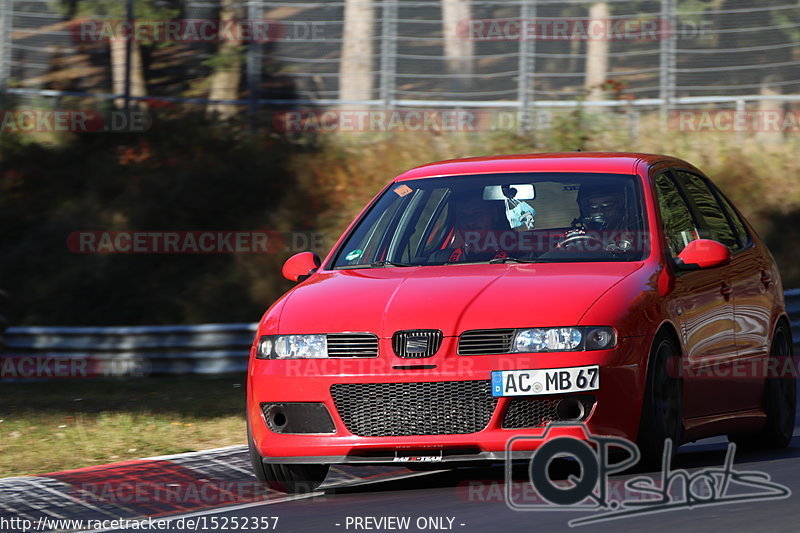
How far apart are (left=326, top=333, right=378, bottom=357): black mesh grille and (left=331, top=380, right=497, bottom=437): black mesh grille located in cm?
15

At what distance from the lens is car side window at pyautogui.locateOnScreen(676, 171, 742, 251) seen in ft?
30.9

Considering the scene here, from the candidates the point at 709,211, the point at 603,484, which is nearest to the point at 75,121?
the point at 709,211

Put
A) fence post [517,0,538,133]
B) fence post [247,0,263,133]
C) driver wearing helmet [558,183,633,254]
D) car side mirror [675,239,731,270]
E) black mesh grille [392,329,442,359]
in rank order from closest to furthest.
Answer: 1. black mesh grille [392,329,442,359]
2. car side mirror [675,239,731,270]
3. driver wearing helmet [558,183,633,254]
4. fence post [517,0,538,133]
5. fence post [247,0,263,133]

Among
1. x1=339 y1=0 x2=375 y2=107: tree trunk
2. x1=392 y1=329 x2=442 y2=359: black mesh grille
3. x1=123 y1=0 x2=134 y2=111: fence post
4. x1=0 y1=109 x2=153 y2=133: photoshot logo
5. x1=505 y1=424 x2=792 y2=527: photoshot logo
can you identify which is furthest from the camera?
x1=123 y1=0 x2=134 y2=111: fence post

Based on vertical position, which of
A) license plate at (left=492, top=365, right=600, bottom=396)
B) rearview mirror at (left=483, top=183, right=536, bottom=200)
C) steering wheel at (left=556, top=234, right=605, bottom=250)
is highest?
rearview mirror at (left=483, top=183, right=536, bottom=200)

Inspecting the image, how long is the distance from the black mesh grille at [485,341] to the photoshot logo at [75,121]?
17593mm

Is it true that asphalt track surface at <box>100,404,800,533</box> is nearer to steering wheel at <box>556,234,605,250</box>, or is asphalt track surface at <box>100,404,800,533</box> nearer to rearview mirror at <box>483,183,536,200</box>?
steering wheel at <box>556,234,605,250</box>

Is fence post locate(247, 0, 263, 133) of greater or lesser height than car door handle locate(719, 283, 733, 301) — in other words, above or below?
above

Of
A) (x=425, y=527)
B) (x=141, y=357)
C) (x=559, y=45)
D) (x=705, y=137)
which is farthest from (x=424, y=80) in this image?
(x=425, y=527)

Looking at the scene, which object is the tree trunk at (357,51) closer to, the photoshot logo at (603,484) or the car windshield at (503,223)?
the car windshield at (503,223)

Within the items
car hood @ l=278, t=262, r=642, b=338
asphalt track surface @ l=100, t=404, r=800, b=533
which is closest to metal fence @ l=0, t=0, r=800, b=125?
asphalt track surface @ l=100, t=404, r=800, b=533

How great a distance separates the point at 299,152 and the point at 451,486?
52.5ft

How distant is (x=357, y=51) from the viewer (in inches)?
902

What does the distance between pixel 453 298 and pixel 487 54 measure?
15271 mm
